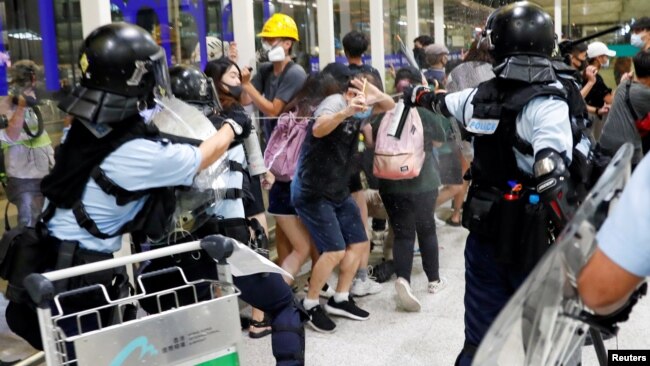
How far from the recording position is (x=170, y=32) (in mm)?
4195

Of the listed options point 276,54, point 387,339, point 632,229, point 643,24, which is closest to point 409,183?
point 387,339

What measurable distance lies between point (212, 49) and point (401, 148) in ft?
5.05

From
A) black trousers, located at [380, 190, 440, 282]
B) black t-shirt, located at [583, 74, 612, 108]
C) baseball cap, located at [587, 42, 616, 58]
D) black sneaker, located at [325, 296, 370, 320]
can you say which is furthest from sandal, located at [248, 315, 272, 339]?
baseball cap, located at [587, 42, 616, 58]

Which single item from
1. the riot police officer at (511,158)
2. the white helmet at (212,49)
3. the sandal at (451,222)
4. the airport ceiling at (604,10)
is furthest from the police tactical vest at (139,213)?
the airport ceiling at (604,10)

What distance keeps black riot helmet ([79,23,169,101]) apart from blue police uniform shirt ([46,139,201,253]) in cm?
19

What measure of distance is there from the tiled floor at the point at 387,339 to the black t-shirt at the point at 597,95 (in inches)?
110

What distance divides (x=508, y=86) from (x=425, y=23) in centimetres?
564

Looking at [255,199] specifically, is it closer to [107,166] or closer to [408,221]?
[408,221]

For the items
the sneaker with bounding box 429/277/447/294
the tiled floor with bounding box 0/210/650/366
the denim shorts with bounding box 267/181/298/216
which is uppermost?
the denim shorts with bounding box 267/181/298/216

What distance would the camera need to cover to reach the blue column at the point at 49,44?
328cm

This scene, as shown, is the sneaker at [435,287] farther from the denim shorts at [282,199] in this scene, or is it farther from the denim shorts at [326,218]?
the denim shorts at [282,199]

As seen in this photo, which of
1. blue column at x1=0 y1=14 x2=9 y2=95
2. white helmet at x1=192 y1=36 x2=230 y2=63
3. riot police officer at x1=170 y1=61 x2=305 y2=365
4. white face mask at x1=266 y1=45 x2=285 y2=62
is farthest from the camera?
white helmet at x1=192 y1=36 x2=230 y2=63

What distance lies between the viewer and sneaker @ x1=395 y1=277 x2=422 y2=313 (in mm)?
3939

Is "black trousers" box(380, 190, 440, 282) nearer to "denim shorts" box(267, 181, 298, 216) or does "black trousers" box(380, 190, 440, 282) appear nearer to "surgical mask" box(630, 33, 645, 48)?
"denim shorts" box(267, 181, 298, 216)
